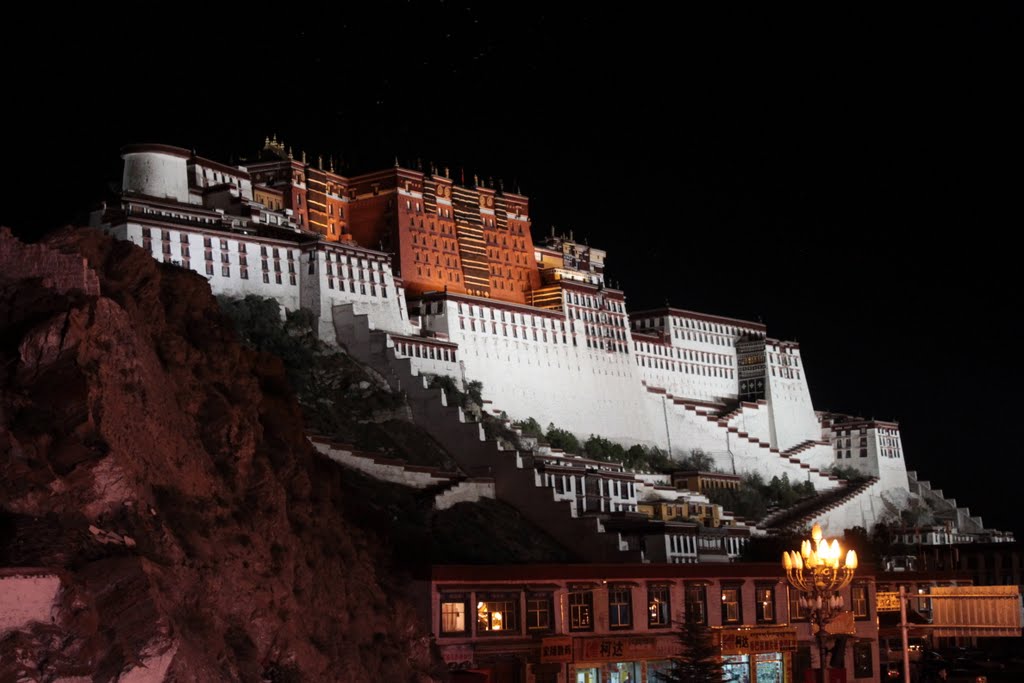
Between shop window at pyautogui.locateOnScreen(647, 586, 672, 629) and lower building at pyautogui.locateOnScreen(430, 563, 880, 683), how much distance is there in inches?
0.9

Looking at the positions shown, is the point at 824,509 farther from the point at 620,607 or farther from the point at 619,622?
the point at 619,622

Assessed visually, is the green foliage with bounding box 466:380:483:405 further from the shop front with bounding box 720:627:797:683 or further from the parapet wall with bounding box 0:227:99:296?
the parapet wall with bounding box 0:227:99:296

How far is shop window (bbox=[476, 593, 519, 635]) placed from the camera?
33.2m

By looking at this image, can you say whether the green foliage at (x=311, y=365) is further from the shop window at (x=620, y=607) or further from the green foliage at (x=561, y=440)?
the shop window at (x=620, y=607)

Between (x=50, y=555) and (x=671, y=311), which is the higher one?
(x=671, y=311)

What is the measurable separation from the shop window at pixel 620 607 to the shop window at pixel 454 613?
15.1 ft

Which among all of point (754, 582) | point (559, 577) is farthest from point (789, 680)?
point (559, 577)

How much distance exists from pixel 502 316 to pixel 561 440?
21.9 ft

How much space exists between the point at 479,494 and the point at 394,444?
6591 millimetres

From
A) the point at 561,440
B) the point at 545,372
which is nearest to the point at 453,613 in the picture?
the point at 561,440

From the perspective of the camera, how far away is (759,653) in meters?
38.1

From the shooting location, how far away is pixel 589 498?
5784 cm

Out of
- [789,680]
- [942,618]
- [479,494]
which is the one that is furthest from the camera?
[479,494]

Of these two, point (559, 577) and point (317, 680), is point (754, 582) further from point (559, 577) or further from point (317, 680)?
point (317, 680)
